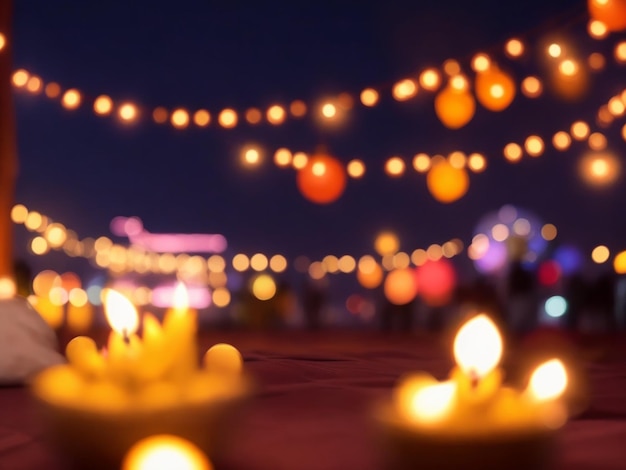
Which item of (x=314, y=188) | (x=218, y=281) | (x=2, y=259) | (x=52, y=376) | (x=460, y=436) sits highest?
(x=218, y=281)

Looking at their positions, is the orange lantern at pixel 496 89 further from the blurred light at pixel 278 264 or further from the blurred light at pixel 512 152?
the blurred light at pixel 278 264

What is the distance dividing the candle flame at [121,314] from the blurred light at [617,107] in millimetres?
4996

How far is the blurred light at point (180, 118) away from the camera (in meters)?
6.00

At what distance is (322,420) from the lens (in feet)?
3.91

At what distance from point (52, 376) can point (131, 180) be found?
21.2 metres

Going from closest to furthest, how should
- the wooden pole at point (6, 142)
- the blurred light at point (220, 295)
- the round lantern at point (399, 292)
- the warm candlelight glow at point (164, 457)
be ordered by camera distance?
the warm candlelight glow at point (164, 457) < the wooden pole at point (6, 142) < the round lantern at point (399, 292) < the blurred light at point (220, 295)

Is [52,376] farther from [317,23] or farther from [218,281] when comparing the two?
[218,281]

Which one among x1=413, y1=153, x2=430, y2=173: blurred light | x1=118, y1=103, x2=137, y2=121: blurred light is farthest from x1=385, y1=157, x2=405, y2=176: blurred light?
x1=118, y1=103, x2=137, y2=121: blurred light

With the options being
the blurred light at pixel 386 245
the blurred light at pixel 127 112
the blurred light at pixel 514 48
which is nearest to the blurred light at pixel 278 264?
the blurred light at pixel 386 245

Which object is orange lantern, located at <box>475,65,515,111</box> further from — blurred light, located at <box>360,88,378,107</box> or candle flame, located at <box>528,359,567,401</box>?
candle flame, located at <box>528,359,567,401</box>

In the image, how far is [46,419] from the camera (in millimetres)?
792

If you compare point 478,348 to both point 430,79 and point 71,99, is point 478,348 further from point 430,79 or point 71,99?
point 71,99

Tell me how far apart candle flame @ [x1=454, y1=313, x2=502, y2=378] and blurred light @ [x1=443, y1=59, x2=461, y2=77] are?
4729 millimetres

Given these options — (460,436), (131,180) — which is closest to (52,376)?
(460,436)
